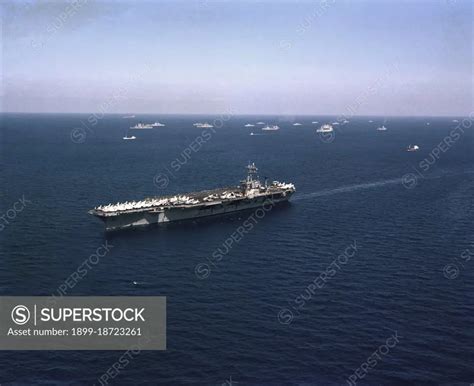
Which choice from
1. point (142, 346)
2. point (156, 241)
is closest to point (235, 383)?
point (142, 346)

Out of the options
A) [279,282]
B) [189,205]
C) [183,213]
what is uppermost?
[189,205]

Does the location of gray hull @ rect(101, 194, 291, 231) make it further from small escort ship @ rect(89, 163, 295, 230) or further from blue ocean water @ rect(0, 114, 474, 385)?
blue ocean water @ rect(0, 114, 474, 385)

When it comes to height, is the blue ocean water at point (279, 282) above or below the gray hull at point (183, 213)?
below

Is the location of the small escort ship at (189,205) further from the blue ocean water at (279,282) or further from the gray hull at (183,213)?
the blue ocean water at (279,282)

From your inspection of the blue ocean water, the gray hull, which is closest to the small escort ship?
the gray hull

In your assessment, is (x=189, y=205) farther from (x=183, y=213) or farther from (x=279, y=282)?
(x=279, y=282)

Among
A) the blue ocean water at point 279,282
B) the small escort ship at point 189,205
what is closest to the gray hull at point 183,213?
the small escort ship at point 189,205

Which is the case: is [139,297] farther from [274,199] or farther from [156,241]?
[274,199]

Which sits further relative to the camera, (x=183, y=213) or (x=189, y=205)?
(x=183, y=213)

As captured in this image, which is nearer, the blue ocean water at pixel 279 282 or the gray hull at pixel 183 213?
the blue ocean water at pixel 279 282

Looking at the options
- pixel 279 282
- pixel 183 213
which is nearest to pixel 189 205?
pixel 183 213
